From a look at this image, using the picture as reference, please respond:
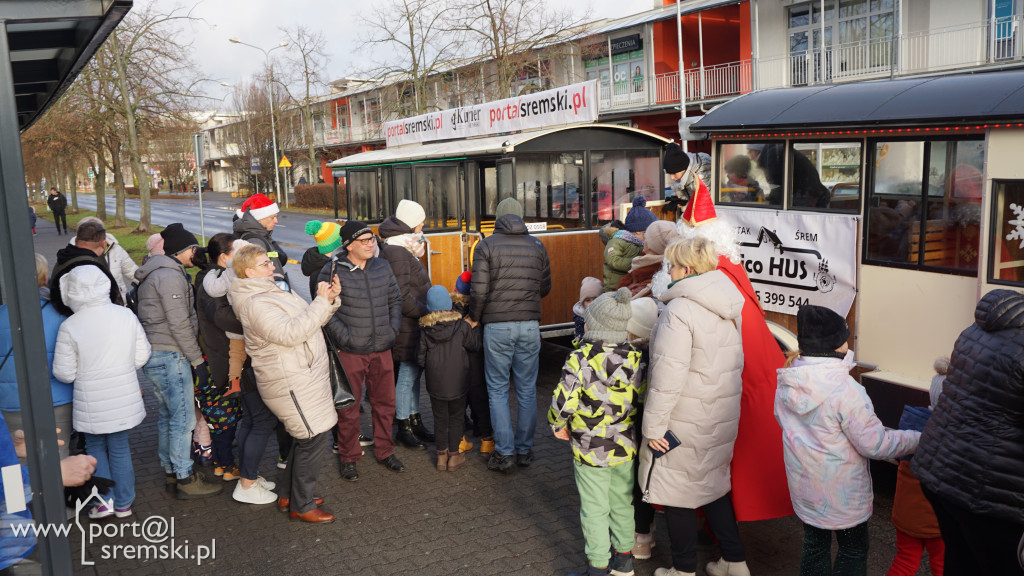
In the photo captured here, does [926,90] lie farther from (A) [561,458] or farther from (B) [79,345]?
(B) [79,345]

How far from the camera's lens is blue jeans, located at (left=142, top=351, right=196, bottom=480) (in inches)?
222

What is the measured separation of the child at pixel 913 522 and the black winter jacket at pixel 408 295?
3755mm

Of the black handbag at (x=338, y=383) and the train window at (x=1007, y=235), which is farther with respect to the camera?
the black handbag at (x=338, y=383)

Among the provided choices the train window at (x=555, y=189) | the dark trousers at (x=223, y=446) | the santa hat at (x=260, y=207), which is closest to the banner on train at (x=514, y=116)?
the train window at (x=555, y=189)

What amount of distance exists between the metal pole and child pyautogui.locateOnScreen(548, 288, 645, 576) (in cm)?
232

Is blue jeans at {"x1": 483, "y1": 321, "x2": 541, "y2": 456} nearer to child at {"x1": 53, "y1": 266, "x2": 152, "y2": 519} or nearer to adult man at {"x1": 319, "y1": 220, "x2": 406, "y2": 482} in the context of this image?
adult man at {"x1": 319, "y1": 220, "x2": 406, "y2": 482}

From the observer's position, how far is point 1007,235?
4645 millimetres

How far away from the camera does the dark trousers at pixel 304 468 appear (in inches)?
205

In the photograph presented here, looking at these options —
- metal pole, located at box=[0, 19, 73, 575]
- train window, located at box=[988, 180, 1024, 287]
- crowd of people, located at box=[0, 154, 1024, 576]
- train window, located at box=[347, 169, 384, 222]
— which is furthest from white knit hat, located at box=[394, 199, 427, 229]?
train window, located at box=[347, 169, 384, 222]

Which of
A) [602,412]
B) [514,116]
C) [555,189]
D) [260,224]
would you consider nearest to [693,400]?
[602,412]

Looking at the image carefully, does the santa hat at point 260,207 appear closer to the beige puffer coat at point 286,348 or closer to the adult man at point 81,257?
the adult man at point 81,257

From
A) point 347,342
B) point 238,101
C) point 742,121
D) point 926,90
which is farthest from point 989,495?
point 238,101
